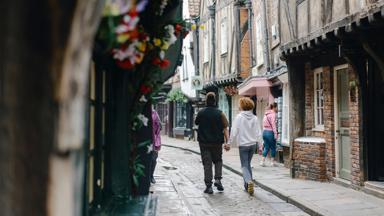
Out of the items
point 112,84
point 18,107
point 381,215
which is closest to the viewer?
point 18,107

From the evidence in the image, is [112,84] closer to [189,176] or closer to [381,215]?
[381,215]

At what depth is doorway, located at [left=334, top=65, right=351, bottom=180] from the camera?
415 inches

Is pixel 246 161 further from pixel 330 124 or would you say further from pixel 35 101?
pixel 35 101

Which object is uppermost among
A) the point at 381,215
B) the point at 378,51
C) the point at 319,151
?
the point at 378,51

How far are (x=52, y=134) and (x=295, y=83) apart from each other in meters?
11.1

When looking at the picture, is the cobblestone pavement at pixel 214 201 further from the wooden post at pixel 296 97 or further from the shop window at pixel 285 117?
the shop window at pixel 285 117

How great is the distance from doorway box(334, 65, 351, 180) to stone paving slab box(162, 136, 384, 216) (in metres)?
0.43

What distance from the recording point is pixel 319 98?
39.5 ft

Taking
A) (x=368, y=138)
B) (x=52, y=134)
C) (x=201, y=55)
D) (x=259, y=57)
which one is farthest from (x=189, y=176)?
(x=201, y=55)

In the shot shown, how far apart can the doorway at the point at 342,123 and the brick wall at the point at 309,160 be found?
391mm

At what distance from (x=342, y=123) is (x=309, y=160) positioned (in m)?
1.17

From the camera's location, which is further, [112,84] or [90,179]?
[112,84]

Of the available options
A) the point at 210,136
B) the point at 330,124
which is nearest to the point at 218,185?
the point at 210,136

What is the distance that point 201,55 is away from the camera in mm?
28656
